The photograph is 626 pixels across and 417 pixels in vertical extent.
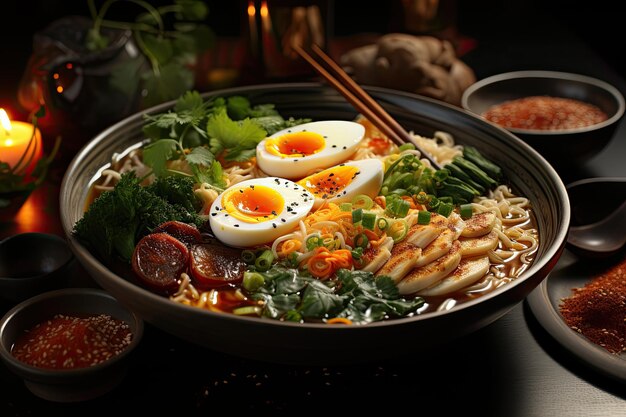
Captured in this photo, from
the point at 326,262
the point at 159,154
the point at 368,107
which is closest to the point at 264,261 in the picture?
the point at 326,262

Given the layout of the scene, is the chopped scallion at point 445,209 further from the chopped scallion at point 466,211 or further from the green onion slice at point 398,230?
the green onion slice at point 398,230

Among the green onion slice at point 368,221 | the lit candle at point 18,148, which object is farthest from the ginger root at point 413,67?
the lit candle at point 18,148

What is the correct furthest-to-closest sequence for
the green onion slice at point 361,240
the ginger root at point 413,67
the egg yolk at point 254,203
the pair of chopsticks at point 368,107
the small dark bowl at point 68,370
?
1. the ginger root at point 413,67
2. the pair of chopsticks at point 368,107
3. the egg yolk at point 254,203
4. the green onion slice at point 361,240
5. the small dark bowl at point 68,370

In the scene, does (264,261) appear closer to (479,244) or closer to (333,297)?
(333,297)

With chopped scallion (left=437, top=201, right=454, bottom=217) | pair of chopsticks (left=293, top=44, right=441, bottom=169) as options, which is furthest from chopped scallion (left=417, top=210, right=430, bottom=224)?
pair of chopsticks (left=293, top=44, right=441, bottom=169)

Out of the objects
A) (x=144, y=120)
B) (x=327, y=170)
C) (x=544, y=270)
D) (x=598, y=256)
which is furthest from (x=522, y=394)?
(x=144, y=120)

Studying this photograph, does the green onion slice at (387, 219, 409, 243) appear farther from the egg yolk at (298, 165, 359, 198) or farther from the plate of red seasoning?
the plate of red seasoning
